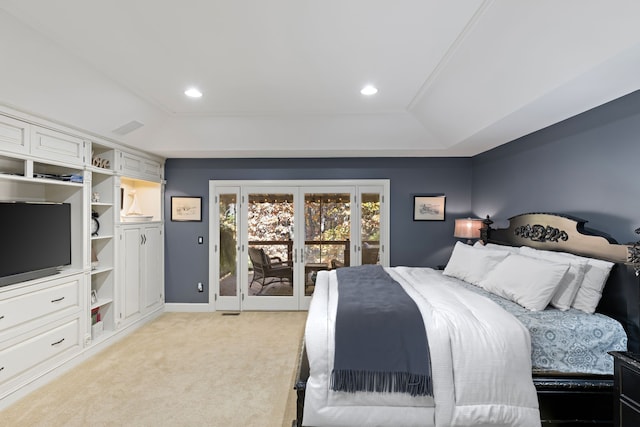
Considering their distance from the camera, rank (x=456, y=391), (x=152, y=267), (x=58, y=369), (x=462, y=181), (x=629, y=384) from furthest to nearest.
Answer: (x=462, y=181), (x=152, y=267), (x=58, y=369), (x=456, y=391), (x=629, y=384)

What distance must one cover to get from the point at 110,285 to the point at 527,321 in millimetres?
4184

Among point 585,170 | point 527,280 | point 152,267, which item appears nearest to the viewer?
point 527,280

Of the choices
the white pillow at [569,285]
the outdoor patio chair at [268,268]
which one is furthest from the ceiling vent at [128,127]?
the white pillow at [569,285]

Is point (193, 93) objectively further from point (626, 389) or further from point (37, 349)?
point (626, 389)

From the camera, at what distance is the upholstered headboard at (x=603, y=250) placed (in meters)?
2.14

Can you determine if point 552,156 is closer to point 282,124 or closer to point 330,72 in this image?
point 330,72

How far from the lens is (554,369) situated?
2.04 metres

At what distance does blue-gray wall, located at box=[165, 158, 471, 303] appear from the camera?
15.7 feet

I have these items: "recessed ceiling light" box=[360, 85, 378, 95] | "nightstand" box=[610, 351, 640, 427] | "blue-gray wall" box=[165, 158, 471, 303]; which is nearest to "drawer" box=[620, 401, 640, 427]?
"nightstand" box=[610, 351, 640, 427]

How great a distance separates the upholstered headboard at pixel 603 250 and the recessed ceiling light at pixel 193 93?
3566 millimetres

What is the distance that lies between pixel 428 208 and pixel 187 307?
3946 mm

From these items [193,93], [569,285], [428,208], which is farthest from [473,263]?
[193,93]

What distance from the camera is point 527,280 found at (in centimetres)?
243

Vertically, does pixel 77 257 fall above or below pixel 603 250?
below
